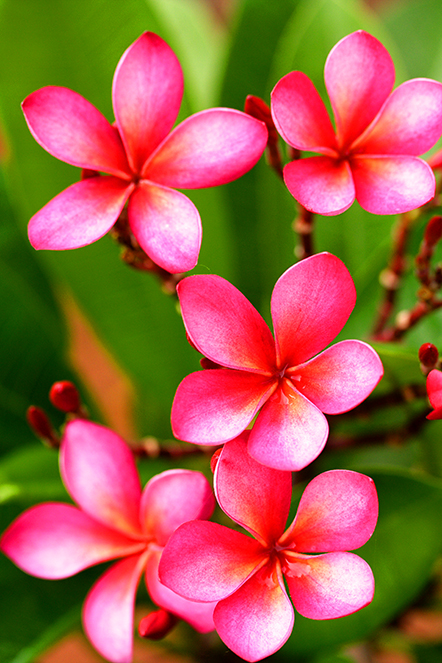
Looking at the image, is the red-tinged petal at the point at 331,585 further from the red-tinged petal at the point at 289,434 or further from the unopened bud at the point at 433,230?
the unopened bud at the point at 433,230

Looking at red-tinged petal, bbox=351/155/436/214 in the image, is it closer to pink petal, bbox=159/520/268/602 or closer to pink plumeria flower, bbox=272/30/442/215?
pink plumeria flower, bbox=272/30/442/215

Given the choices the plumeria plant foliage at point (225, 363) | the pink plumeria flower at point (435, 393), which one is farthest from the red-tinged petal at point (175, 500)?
the pink plumeria flower at point (435, 393)

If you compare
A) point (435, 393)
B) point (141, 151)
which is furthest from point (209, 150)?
point (435, 393)

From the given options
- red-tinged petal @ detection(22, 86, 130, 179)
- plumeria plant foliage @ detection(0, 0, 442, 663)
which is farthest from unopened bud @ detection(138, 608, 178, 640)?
red-tinged petal @ detection(22, 86, 130, 179)

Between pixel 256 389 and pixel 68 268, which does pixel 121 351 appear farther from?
pixel 256 389

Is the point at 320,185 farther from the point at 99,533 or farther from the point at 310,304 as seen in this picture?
the point at 99,533

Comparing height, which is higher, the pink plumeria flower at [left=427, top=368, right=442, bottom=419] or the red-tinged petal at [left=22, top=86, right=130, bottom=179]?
the red-tinged petal at [left=22, top=86, right=130, bottom=179]
